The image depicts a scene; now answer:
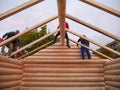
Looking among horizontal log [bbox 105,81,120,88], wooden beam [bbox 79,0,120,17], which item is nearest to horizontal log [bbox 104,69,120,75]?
horizontal log [bbox 105,81,120,88]

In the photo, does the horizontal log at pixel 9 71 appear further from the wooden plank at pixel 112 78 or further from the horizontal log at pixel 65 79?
the wooden plank at pixel 112 78

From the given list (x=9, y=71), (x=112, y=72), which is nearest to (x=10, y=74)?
(x=9, y=71)

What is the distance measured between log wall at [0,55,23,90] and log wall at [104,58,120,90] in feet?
12.4

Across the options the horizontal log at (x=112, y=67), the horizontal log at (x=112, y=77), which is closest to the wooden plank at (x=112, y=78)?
the horizontal log at (x=112, y=77)

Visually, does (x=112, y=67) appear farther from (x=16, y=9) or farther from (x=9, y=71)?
(x=16, y=9)

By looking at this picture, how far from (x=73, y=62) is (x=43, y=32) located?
1639 cm

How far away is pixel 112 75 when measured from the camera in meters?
9.54

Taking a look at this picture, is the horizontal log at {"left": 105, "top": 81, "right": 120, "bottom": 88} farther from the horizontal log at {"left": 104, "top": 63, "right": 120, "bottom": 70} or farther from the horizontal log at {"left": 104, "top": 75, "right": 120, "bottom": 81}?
the horizontal log at {"left": 104, "top": 63, "right": 120, "bottom": 70}

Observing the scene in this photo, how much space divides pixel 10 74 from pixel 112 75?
3.93 meters

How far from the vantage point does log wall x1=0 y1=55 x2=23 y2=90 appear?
7934mm

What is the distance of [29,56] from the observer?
11586mm

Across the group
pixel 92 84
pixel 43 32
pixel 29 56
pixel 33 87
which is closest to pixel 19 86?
pixel 33 87

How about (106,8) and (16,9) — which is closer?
(106,8)

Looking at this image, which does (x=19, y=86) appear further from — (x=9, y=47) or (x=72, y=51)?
(x=72, y=51)
